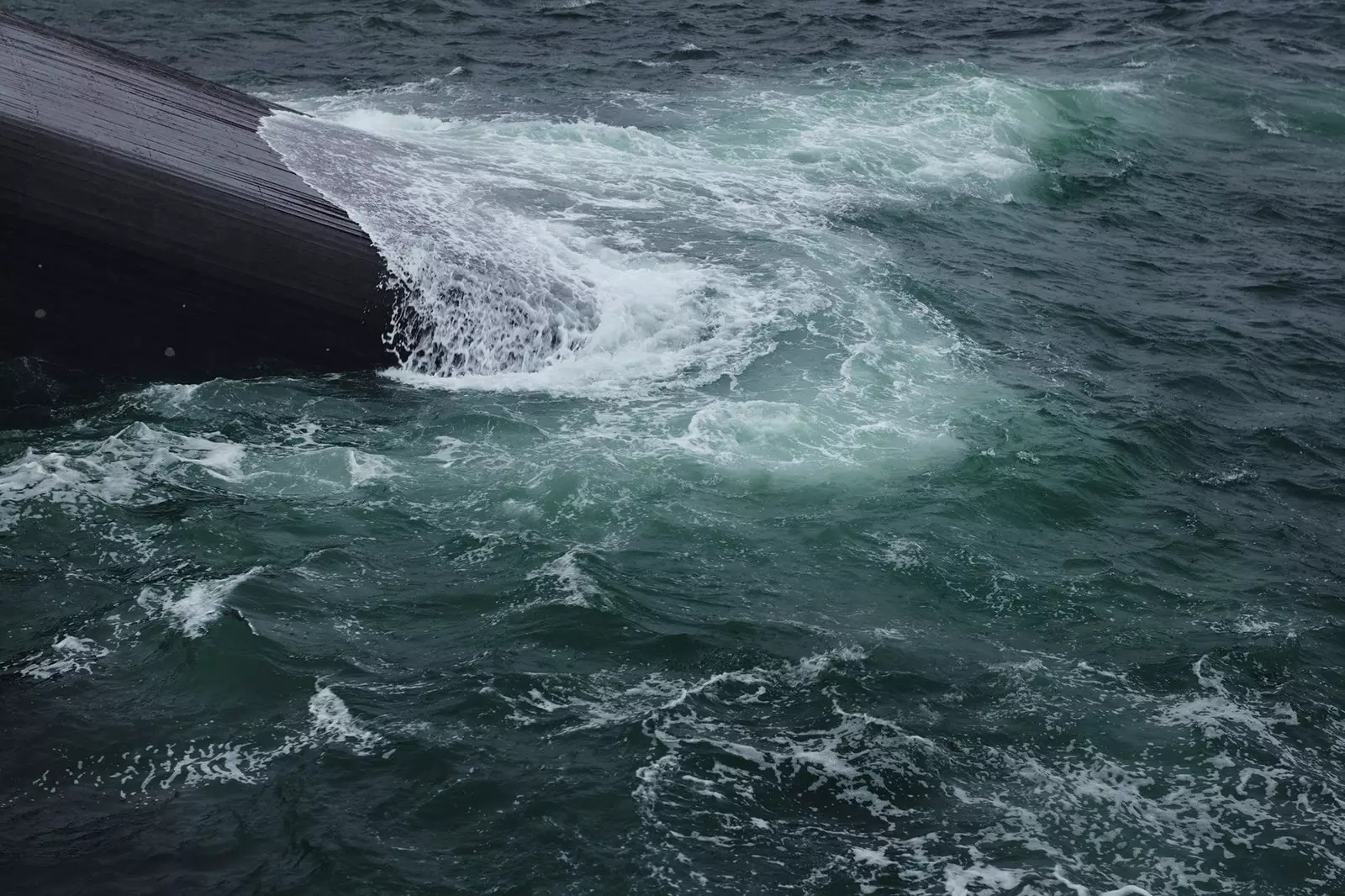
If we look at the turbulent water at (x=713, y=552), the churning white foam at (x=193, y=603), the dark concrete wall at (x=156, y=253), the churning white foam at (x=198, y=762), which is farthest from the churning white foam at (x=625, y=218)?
the churning white foam at (x=198, y=762)

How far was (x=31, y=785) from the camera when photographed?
30.0ft

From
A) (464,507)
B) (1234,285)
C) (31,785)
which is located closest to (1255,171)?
(1234,285)

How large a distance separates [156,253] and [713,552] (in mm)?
7594

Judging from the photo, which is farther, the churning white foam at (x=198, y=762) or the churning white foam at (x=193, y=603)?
the churning white foam at (x=193, y=603)

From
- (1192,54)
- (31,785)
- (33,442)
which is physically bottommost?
(31,785)

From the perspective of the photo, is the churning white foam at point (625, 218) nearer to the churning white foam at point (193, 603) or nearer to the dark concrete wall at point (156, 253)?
the dark concrete wall at point (156, 253)

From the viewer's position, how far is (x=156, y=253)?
14.5 m

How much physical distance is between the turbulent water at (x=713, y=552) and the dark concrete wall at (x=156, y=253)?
23.1 inches

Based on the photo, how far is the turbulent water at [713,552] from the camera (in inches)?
364

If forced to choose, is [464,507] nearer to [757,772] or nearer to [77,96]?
[757,772]

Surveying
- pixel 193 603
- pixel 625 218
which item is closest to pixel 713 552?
pixel 193 603

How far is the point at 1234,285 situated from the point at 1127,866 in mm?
14199

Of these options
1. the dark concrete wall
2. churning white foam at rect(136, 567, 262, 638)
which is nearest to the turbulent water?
churning white foam at rect(136, 567, 262, 638)

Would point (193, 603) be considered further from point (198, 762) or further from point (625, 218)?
point (625, 218)
